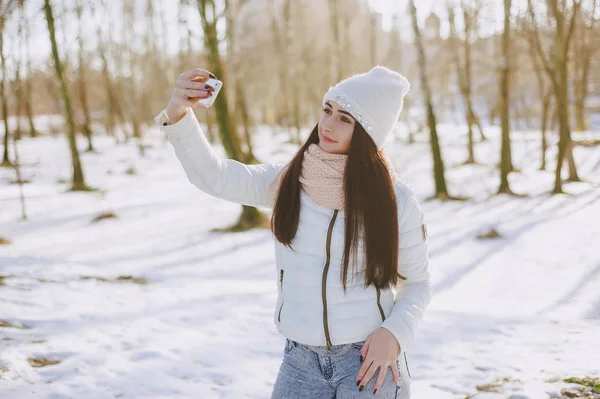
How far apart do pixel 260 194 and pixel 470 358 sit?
3318mm

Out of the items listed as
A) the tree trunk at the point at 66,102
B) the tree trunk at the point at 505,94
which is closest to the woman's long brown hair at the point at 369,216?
the tree trunk at the point at 505,94

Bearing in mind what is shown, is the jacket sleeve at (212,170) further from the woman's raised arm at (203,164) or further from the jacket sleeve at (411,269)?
the jacket sleeve at (411,269)

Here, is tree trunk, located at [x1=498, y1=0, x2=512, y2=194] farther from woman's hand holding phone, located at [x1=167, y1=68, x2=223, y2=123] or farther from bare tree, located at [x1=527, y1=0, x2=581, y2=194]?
woman's hand holding phone, located at [x1=167, y1=68, x2=223, y2=123]

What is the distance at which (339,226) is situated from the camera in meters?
1.80

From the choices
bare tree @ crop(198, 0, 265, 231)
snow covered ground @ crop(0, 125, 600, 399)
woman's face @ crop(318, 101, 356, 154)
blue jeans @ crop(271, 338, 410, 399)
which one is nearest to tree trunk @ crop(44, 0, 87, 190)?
snow covered ground @ crop(0, 125, 600, 399)

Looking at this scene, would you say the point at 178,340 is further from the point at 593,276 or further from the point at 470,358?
the point at 593,276

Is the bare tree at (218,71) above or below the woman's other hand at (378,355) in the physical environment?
above

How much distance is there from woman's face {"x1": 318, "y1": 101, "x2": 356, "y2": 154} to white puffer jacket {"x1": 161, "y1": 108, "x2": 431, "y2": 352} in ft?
0.66

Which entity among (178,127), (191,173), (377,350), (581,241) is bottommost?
(581,241)

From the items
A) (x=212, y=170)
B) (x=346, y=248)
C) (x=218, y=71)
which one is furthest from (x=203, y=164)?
(x=218, y=71)

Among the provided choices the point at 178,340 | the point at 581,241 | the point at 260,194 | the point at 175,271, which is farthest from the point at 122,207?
the point at 260,194

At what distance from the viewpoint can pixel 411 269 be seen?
6.03 feet

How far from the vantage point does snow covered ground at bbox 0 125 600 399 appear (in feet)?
13.2

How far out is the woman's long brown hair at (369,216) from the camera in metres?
1.76
